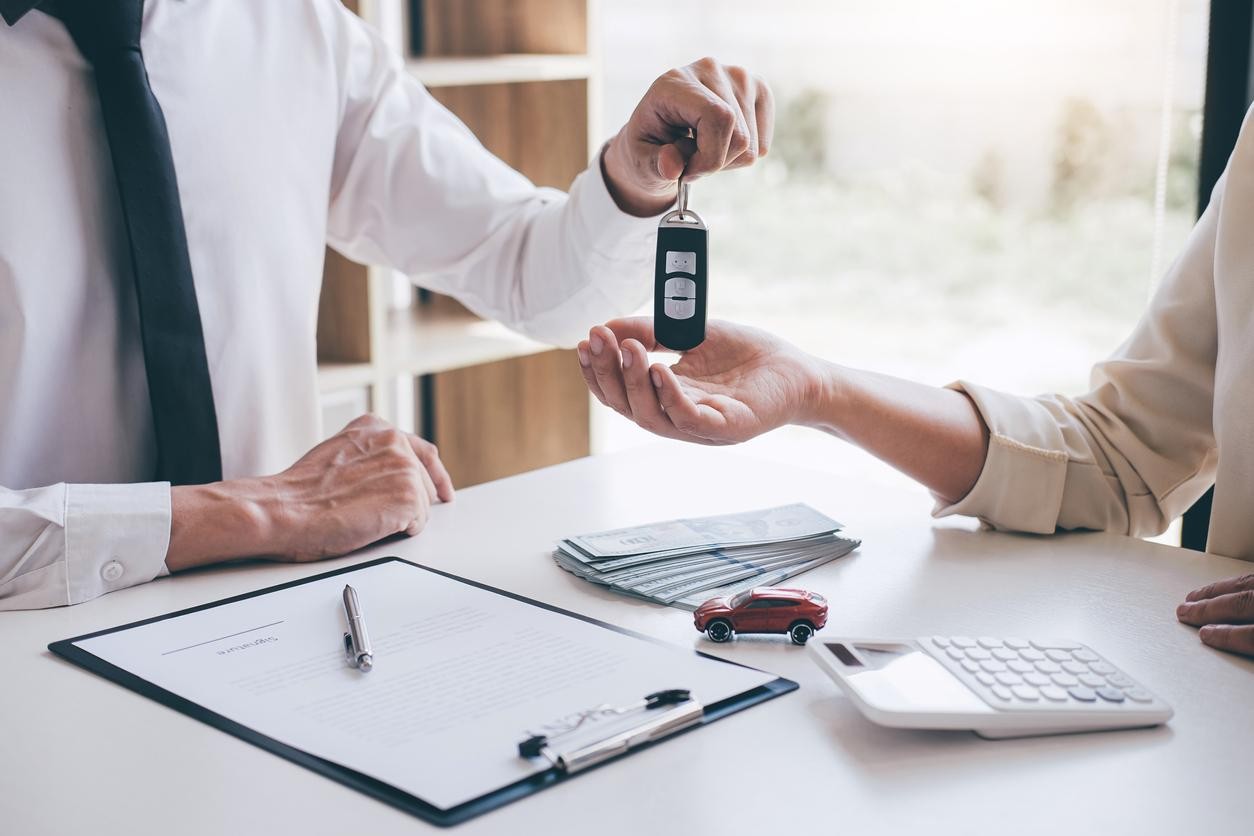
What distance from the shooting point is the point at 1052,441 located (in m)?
1.26

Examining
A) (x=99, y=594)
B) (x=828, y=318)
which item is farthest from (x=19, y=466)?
(x=828, y=318)

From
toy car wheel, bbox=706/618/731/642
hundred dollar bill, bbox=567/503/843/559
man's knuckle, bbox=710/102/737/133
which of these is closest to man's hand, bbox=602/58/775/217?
man's knuckle, bbox=710/102/737/133

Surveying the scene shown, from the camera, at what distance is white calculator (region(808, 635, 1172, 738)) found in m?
0.78

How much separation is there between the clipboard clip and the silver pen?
0.18m

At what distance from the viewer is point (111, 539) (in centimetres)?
105

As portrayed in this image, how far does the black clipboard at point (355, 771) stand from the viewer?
27.4 inches

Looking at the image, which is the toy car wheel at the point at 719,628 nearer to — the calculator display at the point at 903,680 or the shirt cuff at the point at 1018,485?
the calculator display at the point at 903,680

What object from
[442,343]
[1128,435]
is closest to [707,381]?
[1128,435]

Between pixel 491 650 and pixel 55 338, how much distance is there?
2.18 ft

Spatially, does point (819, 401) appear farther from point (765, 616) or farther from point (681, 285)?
point (765, 616)

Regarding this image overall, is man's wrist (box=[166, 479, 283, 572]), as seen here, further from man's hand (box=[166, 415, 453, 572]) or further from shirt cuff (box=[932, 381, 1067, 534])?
shirt cuff (box=[932, 381, 1067, 534])

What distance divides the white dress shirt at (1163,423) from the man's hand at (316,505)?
0.56 meters

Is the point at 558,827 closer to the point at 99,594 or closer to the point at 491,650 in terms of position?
the point at 491,650

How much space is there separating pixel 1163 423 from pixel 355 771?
0.94 meters
